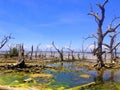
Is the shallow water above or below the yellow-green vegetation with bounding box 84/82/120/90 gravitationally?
above

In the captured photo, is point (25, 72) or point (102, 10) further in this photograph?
point (102, 10)

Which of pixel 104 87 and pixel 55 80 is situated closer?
pixel 104 87

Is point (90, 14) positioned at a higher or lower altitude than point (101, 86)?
higher

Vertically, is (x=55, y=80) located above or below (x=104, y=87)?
above

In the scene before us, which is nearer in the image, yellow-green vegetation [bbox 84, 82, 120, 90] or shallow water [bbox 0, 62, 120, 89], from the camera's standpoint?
yellow-green vegetation [bbox 84, 82, 120, 90]

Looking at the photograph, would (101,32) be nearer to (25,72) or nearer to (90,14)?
(90,14)

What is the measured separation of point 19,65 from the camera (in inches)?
1288

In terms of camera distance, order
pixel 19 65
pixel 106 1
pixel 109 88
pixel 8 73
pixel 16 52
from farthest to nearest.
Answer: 1. pixel 16 52
2. pixel 106 1
3. pixel 19 65
4. pixel 8 73
5. pixel 109 88

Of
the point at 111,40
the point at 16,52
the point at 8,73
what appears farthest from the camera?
the point at 16,52

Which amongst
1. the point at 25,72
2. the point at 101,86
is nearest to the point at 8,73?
the point at 25,72

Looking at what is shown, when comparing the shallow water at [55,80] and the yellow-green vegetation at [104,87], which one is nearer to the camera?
the yellow-green vegetation at [104,87]

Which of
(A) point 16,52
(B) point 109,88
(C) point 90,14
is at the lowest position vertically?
(B) point 109,88

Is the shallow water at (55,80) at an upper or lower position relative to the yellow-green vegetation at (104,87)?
upper

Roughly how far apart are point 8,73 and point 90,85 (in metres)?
10.9
